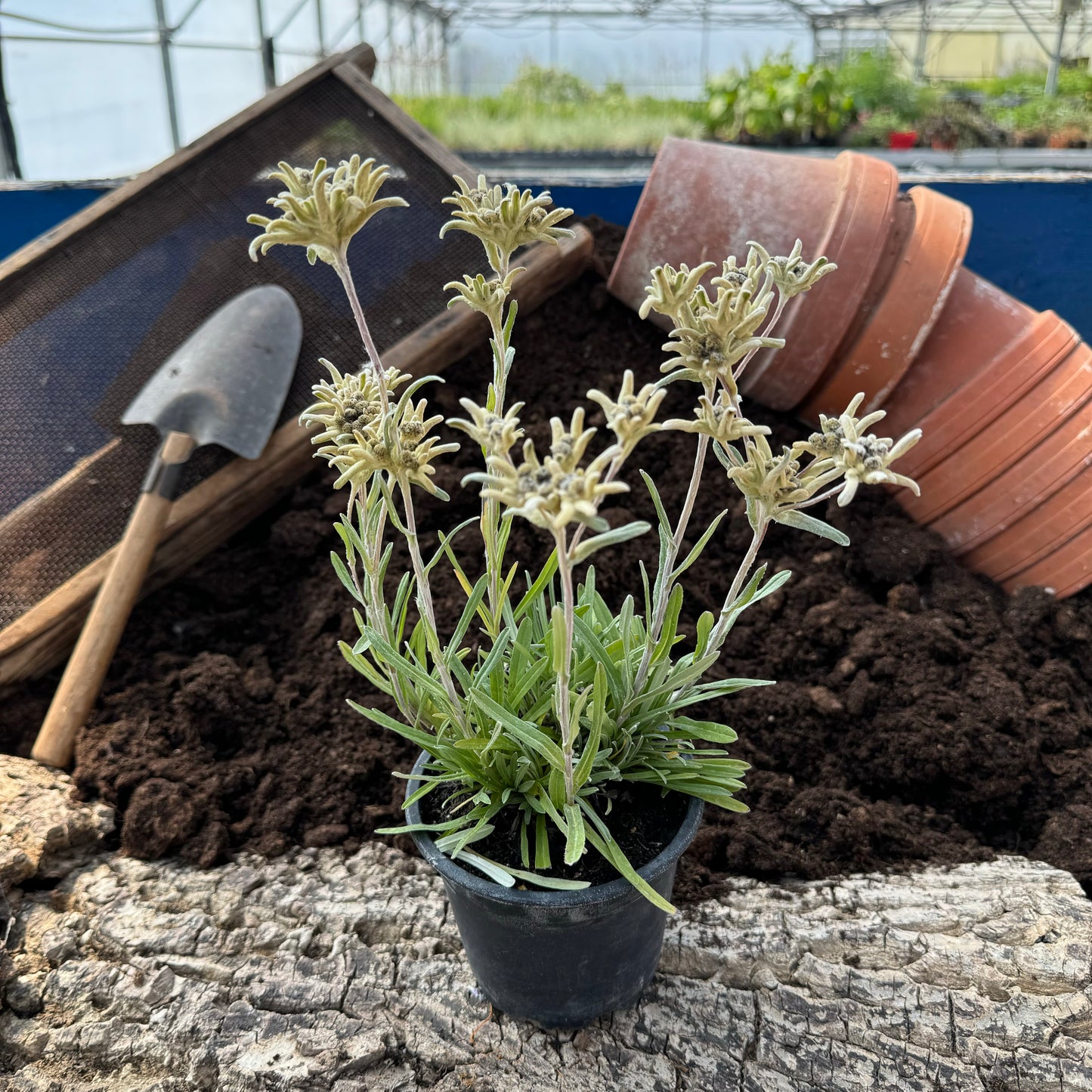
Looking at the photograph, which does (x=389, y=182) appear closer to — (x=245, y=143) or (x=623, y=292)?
(x=245, y=143)

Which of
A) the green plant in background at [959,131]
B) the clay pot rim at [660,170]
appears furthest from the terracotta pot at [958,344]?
the green plant in background at [959,131]

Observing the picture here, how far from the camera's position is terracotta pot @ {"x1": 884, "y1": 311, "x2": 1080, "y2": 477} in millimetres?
1736

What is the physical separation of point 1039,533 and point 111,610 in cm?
182

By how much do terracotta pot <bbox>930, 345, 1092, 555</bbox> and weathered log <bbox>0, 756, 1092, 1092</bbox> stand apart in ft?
2.45

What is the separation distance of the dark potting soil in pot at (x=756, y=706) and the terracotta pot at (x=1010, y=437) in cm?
11

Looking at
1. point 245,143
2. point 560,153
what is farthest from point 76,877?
point 560,153

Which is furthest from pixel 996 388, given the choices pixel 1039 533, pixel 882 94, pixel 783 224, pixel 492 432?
pixel 882 94

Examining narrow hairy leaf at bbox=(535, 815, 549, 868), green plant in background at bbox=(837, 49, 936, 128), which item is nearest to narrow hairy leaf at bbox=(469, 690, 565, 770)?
narrow hairy leaf at bbox=(535, 815, 549, 868)

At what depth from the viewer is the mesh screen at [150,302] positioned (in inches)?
67.8

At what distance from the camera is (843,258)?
1773 millimetres

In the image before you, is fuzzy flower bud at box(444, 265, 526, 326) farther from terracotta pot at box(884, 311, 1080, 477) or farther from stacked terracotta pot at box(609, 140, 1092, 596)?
terracotta pot at box(884, 311, 1080, 477)

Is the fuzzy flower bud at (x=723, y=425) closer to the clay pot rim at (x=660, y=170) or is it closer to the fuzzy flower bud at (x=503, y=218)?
the fuzzy flower bud at (x=503, y=218)

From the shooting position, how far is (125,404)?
1.83 meters

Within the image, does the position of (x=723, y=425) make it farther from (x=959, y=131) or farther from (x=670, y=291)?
(x=959, y=131)
